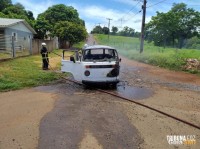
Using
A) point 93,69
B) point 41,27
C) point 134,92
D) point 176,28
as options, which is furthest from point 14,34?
point 176,28

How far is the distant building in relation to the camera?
2075 centimetres

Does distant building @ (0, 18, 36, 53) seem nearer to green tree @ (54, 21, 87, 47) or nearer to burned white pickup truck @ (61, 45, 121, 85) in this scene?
green tree @ (54, 21, 87, 47)

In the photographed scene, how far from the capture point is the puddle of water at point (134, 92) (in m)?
9.78

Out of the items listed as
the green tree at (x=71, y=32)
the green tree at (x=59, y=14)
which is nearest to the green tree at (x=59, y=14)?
the green tree at (x=59, y=14)

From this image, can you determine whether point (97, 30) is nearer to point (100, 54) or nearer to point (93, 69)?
point (100, 54)

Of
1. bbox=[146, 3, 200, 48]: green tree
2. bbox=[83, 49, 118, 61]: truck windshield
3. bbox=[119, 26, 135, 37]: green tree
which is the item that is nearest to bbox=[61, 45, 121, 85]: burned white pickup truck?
bbox=[83, 49, 118, 61]: truck windshield

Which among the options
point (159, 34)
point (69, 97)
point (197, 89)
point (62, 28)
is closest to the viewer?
point (69, 97)

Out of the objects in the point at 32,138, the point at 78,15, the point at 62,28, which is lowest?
the point at 32,138

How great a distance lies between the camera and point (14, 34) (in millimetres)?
28156

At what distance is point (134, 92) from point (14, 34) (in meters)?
21.2

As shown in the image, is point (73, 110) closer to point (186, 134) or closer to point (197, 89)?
point (186, 134)

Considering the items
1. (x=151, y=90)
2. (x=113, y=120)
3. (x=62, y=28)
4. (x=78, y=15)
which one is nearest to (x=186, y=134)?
(x=113, y=120)

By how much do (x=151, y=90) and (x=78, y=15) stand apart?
5324 centimetres

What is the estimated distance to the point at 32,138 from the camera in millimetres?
5551
